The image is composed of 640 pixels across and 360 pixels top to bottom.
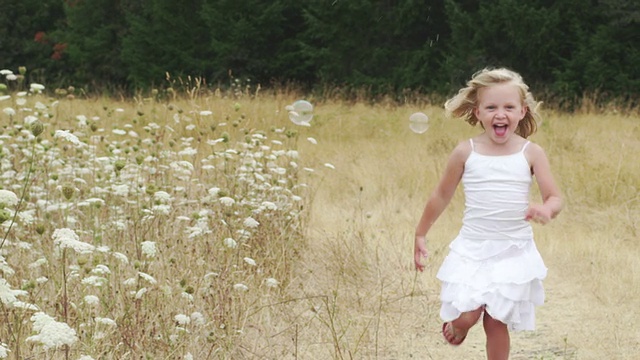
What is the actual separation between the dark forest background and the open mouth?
15394 mm

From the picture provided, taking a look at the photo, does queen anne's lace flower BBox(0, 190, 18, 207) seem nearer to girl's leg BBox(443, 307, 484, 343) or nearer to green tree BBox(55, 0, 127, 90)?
girl's leg BBox(443, 307, 484, 343)

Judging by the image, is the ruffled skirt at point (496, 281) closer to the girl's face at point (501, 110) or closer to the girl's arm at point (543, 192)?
the girl's arm at point (543, 192)

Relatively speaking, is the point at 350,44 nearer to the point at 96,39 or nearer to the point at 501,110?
the point at 96,39

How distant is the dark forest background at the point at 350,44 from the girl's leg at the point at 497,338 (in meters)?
15.5

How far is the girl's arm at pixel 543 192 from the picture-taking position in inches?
116

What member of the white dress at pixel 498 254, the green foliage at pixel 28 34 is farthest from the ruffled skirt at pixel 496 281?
the green foliage at pixel 28 34

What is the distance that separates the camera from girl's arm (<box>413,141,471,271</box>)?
3322 millimetres

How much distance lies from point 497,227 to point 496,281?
21 cm

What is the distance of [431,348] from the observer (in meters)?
4.56

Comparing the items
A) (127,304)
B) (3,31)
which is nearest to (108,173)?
(127,304)

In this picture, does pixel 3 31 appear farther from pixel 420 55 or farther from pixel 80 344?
pixel 80 344

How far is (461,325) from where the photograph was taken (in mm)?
3271

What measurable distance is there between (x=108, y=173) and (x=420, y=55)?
17.7 metres

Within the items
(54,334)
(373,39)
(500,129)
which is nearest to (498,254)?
(500,129)
